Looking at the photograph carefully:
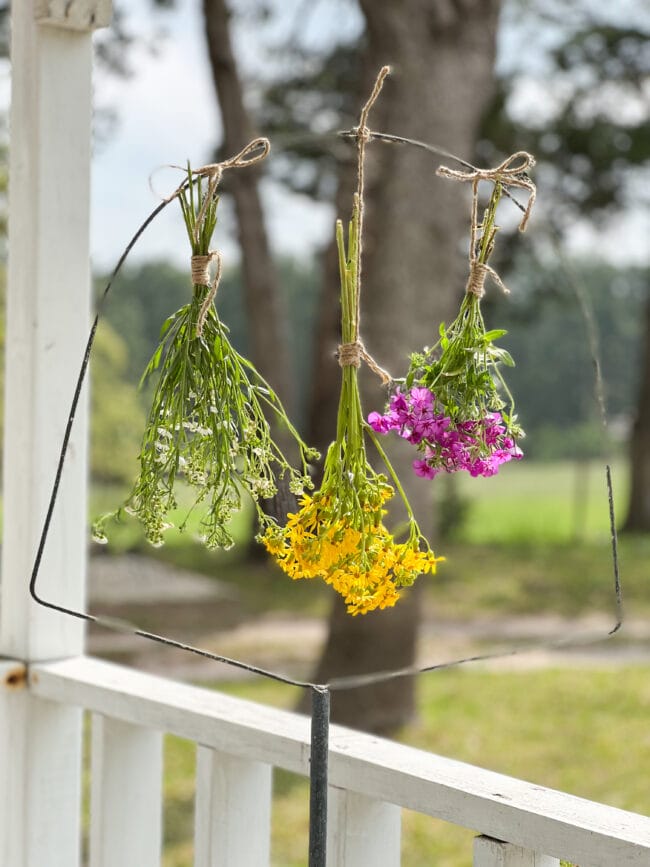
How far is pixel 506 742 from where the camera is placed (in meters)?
4.46

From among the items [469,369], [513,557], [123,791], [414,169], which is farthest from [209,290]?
[513,557]

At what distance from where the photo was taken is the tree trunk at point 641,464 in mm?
10469

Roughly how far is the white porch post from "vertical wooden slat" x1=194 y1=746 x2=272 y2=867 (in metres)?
0.27

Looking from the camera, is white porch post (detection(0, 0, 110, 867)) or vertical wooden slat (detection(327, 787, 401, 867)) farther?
white porch post (detection(0, 0, 110, 867))

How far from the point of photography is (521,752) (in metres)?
4.34

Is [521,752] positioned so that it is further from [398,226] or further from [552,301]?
[552,301]

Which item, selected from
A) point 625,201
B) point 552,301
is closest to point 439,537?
point 552,301

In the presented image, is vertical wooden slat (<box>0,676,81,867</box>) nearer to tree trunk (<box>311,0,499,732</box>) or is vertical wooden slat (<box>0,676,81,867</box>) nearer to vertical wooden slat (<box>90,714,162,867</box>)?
vertical wooden slat (<box>90,714,162,867</box>)

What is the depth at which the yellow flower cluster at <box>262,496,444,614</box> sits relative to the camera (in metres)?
0.86

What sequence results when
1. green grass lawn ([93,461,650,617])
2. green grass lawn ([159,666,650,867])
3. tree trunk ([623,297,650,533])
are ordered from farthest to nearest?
tree trunk ([623,297,650,533])
green grass lawn ([93,461,650,617])
green grass lawn ([159,666,650,867])

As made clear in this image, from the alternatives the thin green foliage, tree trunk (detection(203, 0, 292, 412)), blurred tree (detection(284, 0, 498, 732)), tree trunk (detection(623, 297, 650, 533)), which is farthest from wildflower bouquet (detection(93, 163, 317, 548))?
tree trunk (detection(623, 297, 650, 533))

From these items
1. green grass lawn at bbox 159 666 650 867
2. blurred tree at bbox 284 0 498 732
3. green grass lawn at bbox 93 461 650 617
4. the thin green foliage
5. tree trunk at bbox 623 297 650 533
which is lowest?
green grass lawn at bbox 159 666 650 867

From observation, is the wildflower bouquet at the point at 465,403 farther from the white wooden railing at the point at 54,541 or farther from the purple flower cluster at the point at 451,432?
the white wooden railing at the point at 54,541

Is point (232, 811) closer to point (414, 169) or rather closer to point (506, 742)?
point (414, 169)
